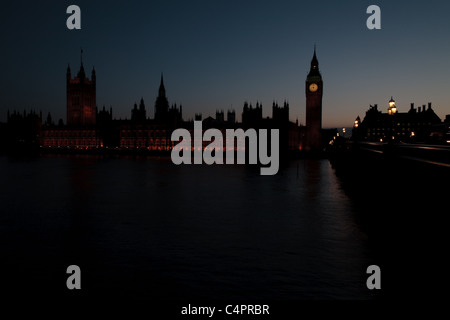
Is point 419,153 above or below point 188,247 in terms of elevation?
above

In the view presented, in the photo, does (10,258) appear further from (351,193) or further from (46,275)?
(351,193)

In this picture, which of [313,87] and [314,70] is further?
[314,70]

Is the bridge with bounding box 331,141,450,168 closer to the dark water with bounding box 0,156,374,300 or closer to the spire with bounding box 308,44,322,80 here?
the dark water with bounding box 0,156,374,300

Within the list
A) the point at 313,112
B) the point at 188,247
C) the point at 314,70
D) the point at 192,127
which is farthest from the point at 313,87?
the point at 188,247

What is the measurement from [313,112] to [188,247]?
148864 millimetres

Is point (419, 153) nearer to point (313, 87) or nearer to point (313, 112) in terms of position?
point (313, 112)

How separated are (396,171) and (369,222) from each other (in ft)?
20.3

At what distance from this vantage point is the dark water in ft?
48.2

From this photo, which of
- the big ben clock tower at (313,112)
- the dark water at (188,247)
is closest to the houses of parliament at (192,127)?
the big ben clock tower at (313,112)

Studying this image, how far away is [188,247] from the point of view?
20828mm

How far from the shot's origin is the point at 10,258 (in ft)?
61.6

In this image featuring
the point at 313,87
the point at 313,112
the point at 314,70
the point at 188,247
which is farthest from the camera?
the point at 314,70

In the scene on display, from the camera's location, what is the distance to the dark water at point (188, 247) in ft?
48.2

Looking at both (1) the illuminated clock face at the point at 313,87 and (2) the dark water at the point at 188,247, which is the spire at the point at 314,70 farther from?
(2) the dark water at the point at 188,247
